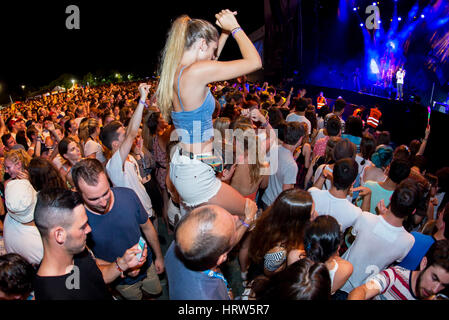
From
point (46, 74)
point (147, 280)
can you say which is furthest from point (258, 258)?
point (46, 74)

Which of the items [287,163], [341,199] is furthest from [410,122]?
[341,199]

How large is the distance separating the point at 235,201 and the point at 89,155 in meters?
2.49

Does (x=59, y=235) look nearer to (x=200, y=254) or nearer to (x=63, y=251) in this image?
(x=63, y=251)

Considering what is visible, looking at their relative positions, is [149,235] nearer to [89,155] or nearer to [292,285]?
[292,285]

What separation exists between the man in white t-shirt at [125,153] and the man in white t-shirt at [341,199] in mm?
1808

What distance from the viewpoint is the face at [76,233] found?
1.60 m

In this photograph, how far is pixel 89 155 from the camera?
367 centimetres

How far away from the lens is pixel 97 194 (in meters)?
2.04

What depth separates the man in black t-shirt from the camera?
A: 59.5 inches

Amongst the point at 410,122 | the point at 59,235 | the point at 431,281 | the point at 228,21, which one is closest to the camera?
the point at 59,235

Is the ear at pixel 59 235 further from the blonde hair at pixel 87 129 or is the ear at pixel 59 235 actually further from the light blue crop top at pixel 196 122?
the blonde hair at pixel 87 129

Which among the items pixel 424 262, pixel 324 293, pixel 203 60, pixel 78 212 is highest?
pixel 203 60

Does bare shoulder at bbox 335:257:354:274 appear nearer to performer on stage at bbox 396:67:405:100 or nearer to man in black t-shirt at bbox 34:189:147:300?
man in black t-shirt at bbox 34:189:147:300

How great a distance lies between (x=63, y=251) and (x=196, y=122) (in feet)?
3.62
